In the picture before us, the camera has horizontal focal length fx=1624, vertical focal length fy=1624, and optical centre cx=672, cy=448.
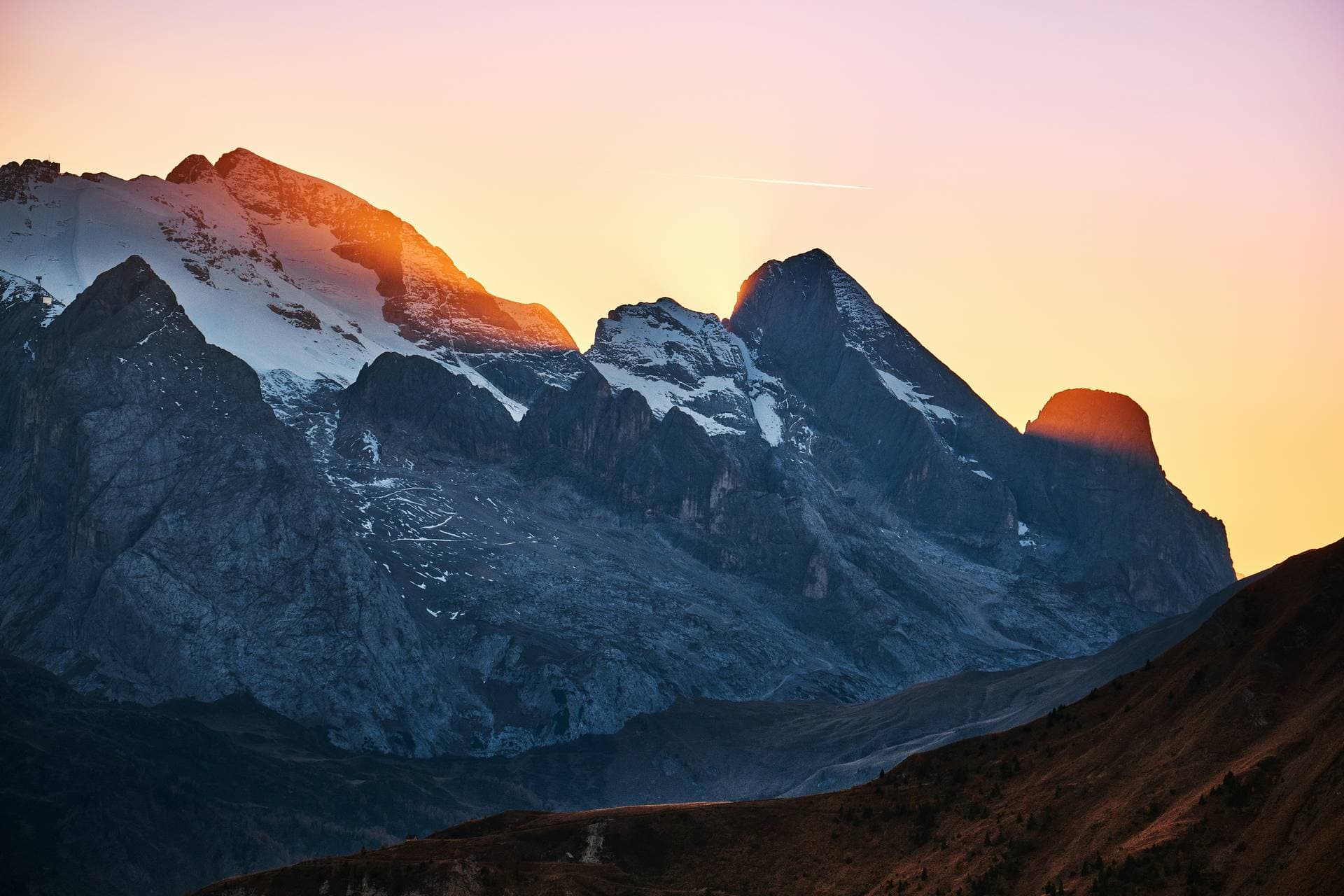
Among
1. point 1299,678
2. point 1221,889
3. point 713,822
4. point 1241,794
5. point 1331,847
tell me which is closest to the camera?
point 1331,847

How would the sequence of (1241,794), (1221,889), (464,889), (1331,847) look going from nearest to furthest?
(1331,847) < (1221,889) < (1241,794) < (464,889)

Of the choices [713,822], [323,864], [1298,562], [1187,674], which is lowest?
[323,864]

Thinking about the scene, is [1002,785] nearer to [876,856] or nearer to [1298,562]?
[876,856]

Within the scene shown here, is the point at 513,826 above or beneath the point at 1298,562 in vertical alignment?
→ beneath

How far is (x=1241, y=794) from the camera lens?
111312 mm

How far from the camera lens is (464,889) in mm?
134000

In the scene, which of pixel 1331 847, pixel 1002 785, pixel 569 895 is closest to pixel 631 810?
pixel 569 895

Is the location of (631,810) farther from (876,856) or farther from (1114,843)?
(1114,843)

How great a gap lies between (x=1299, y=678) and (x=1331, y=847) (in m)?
30.3

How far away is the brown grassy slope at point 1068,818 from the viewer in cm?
10881

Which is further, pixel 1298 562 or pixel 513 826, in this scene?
pixel 513 826

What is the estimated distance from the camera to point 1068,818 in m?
126

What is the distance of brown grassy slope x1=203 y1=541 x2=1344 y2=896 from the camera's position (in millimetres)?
108812

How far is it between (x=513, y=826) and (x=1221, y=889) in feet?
242
